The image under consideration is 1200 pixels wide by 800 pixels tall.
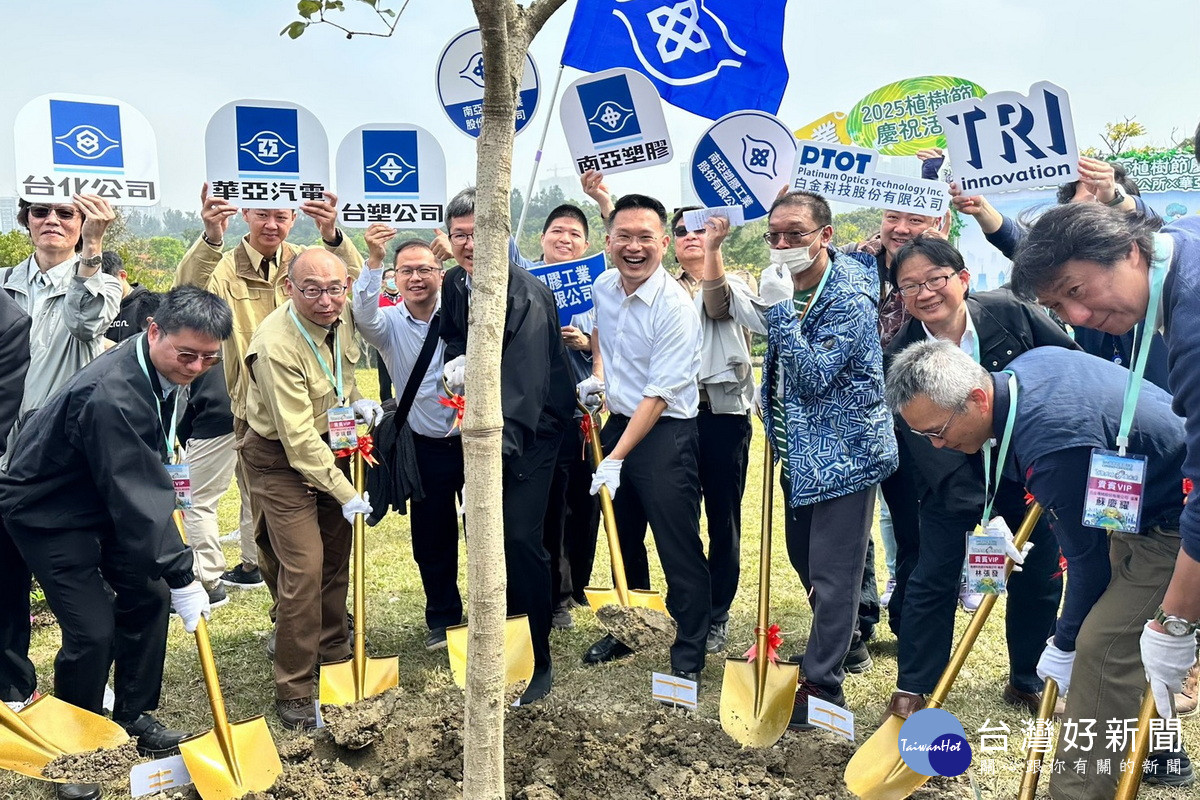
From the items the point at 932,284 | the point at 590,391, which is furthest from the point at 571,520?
the point at 932,284

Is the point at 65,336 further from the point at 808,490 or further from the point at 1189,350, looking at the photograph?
the point at 1189,350

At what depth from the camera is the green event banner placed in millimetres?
5094

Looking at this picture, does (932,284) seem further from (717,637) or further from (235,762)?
(235,762)

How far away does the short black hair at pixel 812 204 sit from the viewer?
3.86 m

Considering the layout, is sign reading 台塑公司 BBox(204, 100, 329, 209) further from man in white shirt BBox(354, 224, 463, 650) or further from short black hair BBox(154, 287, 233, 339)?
short black hair BBox(154, 287, 233, 339)

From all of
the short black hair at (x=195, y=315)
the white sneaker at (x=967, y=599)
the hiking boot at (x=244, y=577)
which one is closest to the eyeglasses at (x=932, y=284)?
the white sneaker at (x=967, y=599)

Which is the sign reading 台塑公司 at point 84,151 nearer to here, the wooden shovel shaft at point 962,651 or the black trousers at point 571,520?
the black trousers at point 571,520

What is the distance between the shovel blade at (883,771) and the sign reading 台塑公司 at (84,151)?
376cm

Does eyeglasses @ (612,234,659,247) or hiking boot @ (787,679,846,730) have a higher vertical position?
eyeglasses @ (612,234,659,247)

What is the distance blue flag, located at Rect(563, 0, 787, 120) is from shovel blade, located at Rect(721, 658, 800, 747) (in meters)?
3.18

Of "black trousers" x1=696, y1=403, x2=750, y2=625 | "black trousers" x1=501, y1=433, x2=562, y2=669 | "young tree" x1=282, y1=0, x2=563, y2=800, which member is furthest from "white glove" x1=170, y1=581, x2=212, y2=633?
"black trousers" x1=696, y1=403, x2=750, y2=625

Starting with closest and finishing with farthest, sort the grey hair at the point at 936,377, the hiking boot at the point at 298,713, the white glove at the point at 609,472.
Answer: the grey hair at the point at 936,377, the hiking boot at the point at 298,713, the white glove at the point at 609,472

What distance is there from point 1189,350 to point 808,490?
1639mm

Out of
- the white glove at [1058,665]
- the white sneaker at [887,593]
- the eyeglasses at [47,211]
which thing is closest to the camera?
the white glove at [1058,665]
